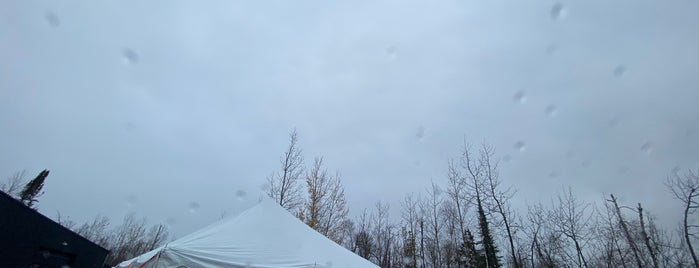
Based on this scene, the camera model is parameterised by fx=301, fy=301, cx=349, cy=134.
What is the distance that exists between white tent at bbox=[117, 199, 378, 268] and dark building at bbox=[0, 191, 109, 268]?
197 cm

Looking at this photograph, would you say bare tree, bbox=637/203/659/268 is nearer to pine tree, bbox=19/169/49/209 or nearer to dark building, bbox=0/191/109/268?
dark building, bbox=0/191/109/268

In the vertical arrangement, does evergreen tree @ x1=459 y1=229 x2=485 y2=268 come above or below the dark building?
above

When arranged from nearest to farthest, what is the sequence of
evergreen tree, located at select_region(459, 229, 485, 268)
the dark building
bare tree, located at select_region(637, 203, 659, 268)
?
the dark building
bare tree, located at select_region(637, 203, 659, 268)
evergreen tree, located at select_region(459, 229, 485, 268)

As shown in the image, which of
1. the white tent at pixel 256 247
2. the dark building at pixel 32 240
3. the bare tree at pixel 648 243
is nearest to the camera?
the white tent at pixel 256 247

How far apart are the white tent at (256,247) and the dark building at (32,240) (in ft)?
6.45

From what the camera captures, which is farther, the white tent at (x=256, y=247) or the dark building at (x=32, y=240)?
the dark building at (x=32, y=240)

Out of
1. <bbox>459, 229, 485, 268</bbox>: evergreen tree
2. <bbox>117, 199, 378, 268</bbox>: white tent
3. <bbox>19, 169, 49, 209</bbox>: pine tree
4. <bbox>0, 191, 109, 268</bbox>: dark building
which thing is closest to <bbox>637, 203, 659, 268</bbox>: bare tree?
<bbox>459, 229, 485, 268</bbox>: evergreen tree

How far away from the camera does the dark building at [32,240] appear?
5297 millimetres

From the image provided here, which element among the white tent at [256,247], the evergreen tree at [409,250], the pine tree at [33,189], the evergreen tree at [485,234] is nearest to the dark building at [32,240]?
the white tent at [256,247]

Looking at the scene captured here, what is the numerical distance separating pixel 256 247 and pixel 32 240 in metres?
4.56

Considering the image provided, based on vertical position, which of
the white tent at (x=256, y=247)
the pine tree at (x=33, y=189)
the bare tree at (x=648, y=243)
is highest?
the pine tree at (x=33, y=189)

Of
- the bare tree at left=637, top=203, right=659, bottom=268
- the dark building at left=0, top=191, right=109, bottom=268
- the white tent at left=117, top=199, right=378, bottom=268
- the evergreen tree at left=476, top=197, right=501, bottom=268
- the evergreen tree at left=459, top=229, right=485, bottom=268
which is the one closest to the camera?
the white tent at left=117, top=199, right=378, bottom=268

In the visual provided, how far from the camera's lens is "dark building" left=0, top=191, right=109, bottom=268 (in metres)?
5.30

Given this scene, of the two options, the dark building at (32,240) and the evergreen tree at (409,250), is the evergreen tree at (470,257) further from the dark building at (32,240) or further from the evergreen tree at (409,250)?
the dark building at (32,240)
